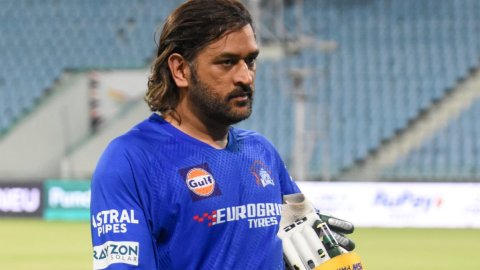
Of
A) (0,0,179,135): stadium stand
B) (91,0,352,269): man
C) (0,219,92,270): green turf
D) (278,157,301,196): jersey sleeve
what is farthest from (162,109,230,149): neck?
(0,0,179,135): stadium stand

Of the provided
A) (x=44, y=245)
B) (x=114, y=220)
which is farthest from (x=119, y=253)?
(x=44, y=245)

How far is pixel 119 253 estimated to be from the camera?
2.71m

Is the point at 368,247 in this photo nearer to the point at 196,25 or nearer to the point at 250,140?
the point at 250,140

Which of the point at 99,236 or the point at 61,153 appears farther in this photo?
the point at 61,153

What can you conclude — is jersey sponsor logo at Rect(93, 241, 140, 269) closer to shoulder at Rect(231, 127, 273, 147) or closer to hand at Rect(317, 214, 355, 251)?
shoulder at Rect(231, 127, 273, 147)

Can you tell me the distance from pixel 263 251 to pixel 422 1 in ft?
70.3

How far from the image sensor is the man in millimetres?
2734

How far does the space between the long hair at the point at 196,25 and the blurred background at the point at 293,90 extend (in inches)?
608

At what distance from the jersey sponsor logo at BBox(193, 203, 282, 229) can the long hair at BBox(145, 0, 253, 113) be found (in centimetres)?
37

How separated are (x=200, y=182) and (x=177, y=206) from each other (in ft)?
0.29

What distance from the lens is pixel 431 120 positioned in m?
21.8

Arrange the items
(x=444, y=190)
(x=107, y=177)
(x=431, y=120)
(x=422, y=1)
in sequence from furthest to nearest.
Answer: (x=422, y=1) < (x=431, y=120) < (x=444, y=190) < (x=107, y=177)

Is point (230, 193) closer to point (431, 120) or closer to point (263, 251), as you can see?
point (263, 251)

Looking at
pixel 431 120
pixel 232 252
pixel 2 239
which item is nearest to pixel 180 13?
pixel 232 252
